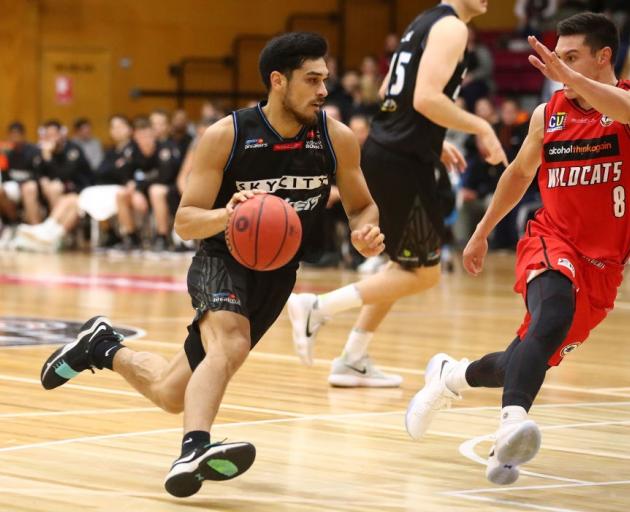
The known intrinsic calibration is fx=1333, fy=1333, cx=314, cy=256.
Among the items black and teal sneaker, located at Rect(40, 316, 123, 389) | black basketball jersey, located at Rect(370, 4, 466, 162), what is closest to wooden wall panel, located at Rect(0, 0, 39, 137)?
black basketball jersey, located at Rect(370, 4, 466, 162)

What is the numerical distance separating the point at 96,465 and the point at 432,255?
266cm

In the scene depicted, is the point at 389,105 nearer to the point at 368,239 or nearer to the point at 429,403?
the point at 429,403

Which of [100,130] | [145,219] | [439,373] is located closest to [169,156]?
[145,219]

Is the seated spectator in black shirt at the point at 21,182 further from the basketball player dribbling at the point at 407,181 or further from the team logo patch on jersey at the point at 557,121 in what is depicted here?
the team logo patch on jersey at the point at 557,121

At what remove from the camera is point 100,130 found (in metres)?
22.0

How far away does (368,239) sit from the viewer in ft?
14.7

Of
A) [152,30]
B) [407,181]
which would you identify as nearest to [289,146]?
[407,181]

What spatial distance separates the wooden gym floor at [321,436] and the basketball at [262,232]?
2.40ft

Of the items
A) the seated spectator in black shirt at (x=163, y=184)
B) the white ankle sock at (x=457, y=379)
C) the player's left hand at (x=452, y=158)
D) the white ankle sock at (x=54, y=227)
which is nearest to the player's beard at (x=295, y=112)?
the white ankle sock at (x=457, y=379)

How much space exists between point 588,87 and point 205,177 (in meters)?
1.29

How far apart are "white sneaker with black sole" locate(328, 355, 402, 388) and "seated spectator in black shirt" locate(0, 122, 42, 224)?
1182cm

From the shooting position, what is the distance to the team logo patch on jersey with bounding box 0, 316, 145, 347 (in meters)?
7.84

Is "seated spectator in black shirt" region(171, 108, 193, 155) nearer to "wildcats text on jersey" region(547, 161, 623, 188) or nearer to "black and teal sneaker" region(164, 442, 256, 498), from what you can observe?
"wildcats text on jersey" region(547, 161, 623, 188)

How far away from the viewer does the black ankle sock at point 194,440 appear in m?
3.97
